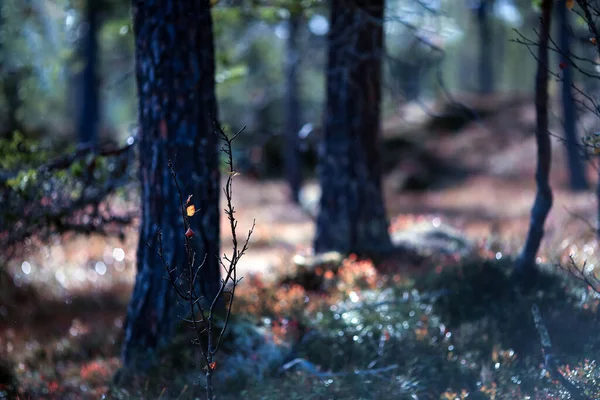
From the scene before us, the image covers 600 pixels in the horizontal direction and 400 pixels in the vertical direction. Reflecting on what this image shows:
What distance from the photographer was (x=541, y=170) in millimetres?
5516

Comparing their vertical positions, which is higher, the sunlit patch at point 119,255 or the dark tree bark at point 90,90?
the dark tree bark at point 90,90

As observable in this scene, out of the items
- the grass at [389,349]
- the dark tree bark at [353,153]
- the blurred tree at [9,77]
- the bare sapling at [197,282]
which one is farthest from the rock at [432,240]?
the blurred tree at [9,77]

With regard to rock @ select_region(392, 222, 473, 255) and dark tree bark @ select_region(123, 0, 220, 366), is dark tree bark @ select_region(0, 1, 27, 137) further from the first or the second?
rock @ select_region(392, 222, 473, 255)

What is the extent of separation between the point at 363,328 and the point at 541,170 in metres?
2.26

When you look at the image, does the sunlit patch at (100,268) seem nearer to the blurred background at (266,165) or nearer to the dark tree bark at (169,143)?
the blurred background at (266,165)

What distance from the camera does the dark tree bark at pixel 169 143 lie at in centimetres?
498

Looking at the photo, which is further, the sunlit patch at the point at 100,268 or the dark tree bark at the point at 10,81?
the sunlit patch at the point at 100,268

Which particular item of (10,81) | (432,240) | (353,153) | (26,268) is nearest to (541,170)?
(353,153)

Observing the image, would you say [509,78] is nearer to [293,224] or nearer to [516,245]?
[293,224]

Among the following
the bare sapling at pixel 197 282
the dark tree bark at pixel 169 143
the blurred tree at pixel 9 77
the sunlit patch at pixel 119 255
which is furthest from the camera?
the sunlit patch at pixel 119 255

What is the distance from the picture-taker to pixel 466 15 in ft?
139

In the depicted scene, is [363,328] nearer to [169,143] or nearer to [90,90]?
[169,143]

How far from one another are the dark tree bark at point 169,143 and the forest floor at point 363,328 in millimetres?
477

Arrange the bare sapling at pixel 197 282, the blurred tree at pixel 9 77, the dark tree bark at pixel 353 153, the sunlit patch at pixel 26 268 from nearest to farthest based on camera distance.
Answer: the bare sapling at pixel 197 282
the dark tree bark at pixel 353 153
the blurred tree at pixel 9 77
the sunlit patch at pixel 26 268
